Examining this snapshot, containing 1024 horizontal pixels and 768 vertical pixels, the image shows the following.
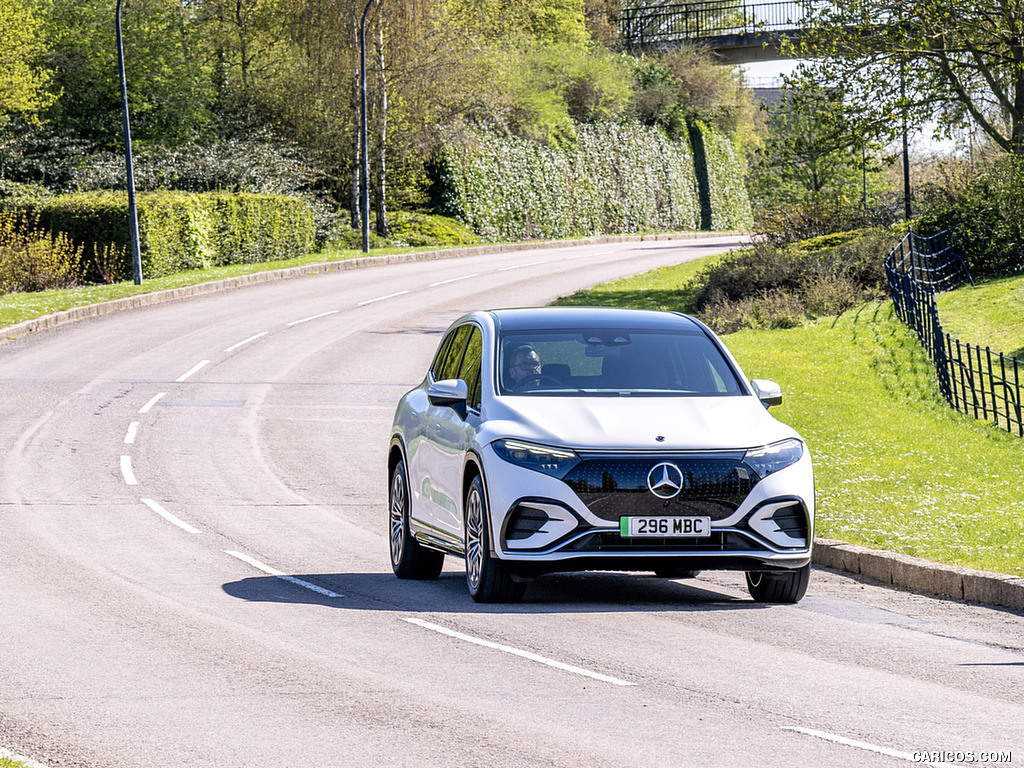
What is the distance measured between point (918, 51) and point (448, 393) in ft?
84.4

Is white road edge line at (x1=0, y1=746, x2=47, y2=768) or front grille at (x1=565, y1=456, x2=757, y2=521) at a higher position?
front grille at (x1=565, y1=456, x2=757, y2=521)

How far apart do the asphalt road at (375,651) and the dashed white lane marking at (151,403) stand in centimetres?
366

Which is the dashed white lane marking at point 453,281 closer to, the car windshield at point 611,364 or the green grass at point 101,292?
the green grass at point 101,292

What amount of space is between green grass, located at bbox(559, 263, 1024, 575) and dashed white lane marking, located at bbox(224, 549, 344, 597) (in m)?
3.90

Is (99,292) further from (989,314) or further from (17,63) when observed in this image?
(989,314)

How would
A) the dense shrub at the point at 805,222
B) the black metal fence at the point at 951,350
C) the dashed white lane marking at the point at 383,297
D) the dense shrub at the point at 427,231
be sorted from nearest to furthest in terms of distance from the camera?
the black metal fence at the point at 951,350, the dashed white lane marking at the point at 383,297, the dense shrub at the point at 805,222, the dense shrub at the point at 427,231

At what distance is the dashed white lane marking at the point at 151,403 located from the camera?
2064 centimetres

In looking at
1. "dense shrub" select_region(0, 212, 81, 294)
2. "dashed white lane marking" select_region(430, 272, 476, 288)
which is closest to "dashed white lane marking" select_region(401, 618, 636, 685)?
"dense shrub" select_region(0, 212, 81, 294)

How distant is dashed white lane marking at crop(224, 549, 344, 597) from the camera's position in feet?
32.4

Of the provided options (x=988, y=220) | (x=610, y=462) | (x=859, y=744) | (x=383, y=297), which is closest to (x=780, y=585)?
(x=610, y=462)

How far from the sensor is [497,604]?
9258mm

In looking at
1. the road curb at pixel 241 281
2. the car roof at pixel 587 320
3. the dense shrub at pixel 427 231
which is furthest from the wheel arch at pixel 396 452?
the dense shrub at pixel 427 231

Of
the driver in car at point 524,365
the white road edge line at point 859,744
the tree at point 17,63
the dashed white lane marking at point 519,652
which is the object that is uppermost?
the tree at point 17,63

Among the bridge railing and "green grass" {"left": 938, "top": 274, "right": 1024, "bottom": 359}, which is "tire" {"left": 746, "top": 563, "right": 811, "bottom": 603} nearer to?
"green grass" {"left": 938, "top": 274, "right": 1024, "bottom": 359}
